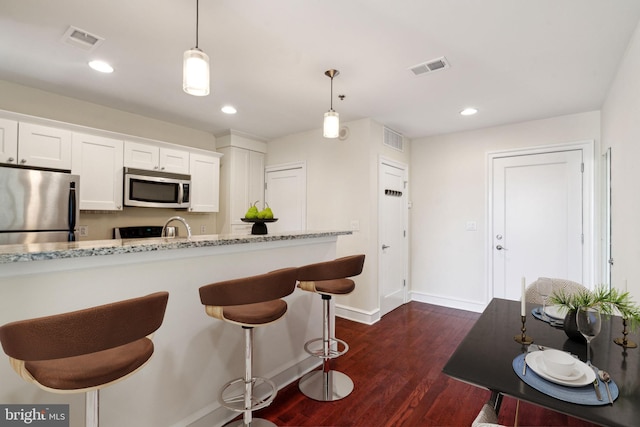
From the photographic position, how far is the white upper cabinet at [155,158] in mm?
3384

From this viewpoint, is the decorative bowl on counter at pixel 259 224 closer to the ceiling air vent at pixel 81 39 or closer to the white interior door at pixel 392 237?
the ceiling air vent at pixel 81 39

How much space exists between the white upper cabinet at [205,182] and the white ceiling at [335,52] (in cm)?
84

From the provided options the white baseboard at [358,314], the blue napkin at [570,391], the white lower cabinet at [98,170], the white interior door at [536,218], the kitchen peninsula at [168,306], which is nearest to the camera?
the blue napkin at [570,391]

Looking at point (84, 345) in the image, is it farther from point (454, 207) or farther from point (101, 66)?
point (454, 207)

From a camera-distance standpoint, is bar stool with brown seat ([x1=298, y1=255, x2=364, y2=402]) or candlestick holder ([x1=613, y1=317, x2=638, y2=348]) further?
bar stool with brown seat ([x1=298, y1=255, x2=364, y2=402])

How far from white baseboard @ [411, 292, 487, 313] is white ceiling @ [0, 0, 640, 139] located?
2.52m

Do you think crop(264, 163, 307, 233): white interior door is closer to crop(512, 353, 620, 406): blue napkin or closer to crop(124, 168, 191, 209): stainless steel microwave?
crop(124, 168, 191, 209): stainless steel microwave

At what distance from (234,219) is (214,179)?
2.14 feet

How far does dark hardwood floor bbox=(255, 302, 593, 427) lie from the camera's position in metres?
1.93

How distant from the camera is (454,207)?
4.25 meters

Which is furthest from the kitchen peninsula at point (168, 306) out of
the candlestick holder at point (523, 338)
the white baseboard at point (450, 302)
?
the white baseboard at point (450, 302)

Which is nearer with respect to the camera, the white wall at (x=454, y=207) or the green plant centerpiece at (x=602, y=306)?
the green plant centerpiece at (x=602, y=306)

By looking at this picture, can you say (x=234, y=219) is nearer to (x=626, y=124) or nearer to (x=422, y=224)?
(x=422, y=224)

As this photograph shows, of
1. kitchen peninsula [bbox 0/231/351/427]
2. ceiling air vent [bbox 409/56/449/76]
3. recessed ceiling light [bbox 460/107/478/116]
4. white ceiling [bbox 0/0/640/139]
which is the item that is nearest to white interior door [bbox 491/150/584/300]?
white ceiling [bbox 0/0/640/139]
